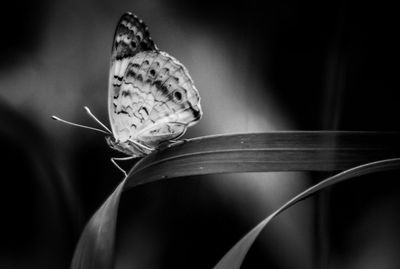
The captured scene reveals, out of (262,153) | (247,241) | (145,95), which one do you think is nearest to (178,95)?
(145,95)

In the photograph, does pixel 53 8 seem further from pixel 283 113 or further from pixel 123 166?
pixel 283 113

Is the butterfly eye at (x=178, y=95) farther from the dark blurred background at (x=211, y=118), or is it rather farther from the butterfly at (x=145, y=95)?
the dark blurred background at (x=211, y=118)

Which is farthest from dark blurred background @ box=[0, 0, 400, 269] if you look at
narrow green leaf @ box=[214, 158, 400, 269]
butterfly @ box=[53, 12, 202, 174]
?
narrow green leaf @ box=[214, 158, 400, 269]

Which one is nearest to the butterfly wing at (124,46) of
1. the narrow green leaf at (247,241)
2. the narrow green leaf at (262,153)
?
the narrow green leaf at (262,153)

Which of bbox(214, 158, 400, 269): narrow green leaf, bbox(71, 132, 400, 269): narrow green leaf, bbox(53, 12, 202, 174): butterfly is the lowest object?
bbox(214, 158, 400, 269): narrow green leaf

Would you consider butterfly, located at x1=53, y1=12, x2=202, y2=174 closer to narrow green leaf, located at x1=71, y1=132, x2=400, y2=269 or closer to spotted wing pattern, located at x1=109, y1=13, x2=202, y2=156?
spotted wing pattern, located at x1=109, y1=13, x2=202, y2=156

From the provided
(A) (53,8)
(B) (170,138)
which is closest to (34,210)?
(B) (170,138)
